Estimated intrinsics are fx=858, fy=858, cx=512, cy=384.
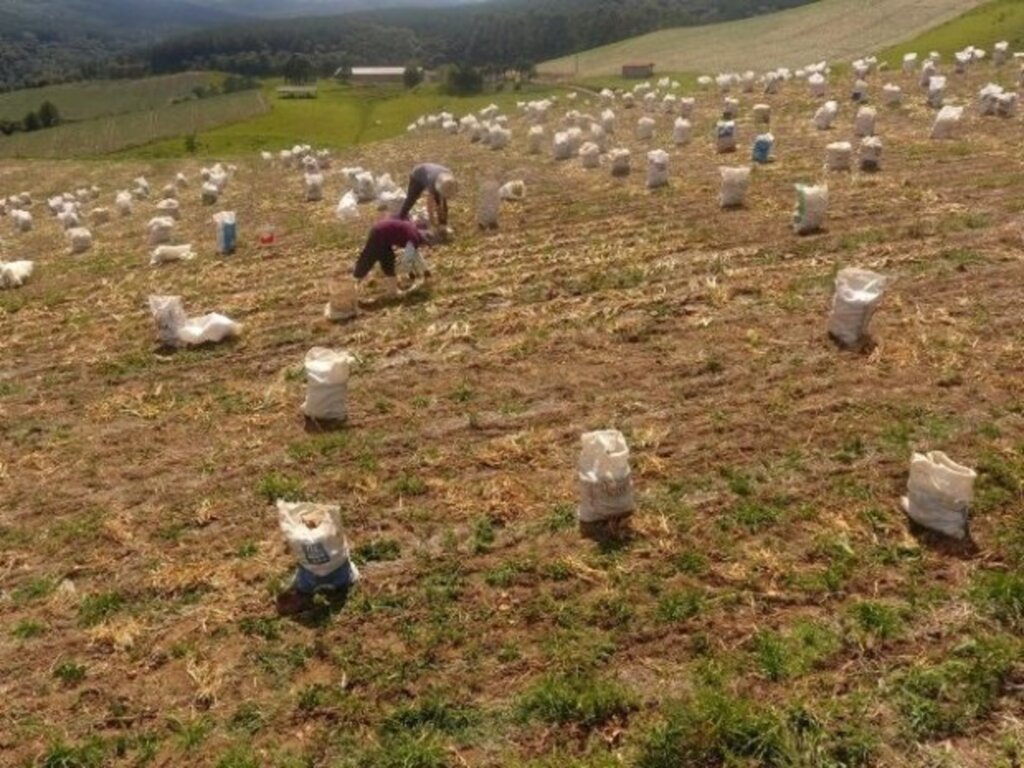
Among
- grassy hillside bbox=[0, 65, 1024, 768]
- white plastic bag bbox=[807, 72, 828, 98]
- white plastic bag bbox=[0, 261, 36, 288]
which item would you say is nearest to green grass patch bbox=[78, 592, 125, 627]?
grassy hillside bbox=[0, 65, 1024, 768]

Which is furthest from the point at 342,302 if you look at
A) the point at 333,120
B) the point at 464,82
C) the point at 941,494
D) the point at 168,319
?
the point at 464,82

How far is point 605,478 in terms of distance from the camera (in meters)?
6.92

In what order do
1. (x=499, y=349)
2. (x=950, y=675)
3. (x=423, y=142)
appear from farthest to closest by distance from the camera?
(x=423, y=142), (x=499, y=349), (x=950, y=675)

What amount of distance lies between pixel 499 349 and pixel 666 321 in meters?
2.18

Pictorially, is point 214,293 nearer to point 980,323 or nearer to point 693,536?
point 693,536

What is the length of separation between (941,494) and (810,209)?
7.92 metres

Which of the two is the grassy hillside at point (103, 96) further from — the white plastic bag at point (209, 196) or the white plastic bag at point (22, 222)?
the white plastic bag at point (209, 196)

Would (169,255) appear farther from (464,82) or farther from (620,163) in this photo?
(464,82)

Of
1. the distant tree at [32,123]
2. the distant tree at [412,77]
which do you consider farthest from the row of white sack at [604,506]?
the distant tree at [412,77]

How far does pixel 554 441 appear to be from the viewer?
850 cm

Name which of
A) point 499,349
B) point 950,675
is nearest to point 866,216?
point 499,349

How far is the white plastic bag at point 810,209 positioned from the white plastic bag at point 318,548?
31.7 ft

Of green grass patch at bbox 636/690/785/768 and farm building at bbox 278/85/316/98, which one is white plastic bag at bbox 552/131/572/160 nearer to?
green grass patch at bbox 636/690/785/768

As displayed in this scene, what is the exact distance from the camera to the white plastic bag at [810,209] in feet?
43.4
